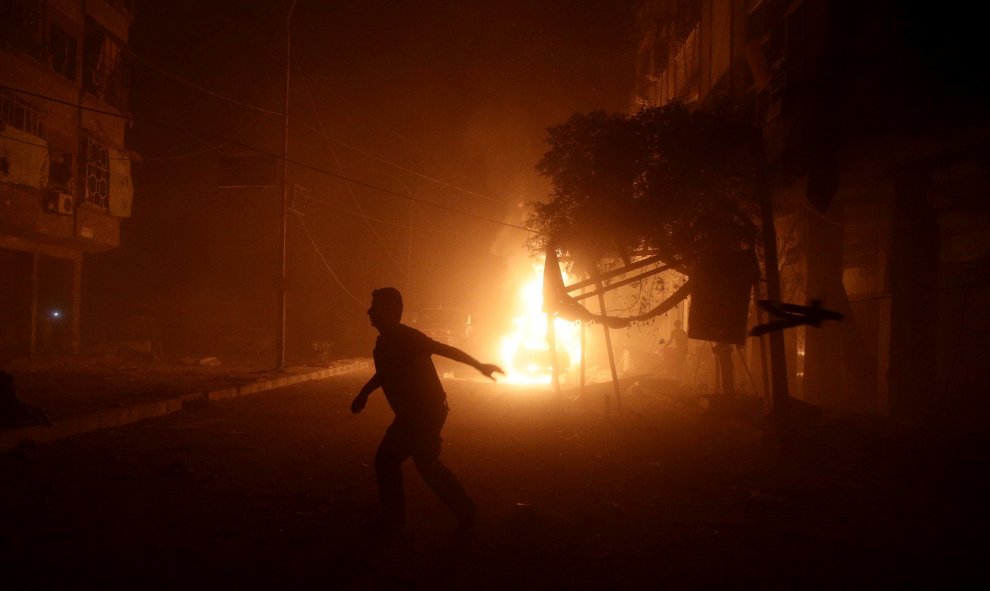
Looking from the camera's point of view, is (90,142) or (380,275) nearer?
(90,142)

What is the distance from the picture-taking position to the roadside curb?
884 centimetres

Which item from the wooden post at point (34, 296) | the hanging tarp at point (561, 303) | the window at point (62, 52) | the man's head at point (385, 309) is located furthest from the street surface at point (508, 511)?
the window at point (62, 52)

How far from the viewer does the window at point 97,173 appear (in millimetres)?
24422

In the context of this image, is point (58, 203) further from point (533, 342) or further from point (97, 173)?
point (533, 342)

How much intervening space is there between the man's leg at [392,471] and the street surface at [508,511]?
232 millimetres

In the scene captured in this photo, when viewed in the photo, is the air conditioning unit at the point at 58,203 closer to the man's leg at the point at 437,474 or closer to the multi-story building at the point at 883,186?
the multi-story building at the point at 883,186

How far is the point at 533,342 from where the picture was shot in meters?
25.8

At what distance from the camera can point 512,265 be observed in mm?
33875

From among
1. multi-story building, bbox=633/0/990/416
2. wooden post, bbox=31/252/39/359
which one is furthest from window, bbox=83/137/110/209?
multi-story building, bbox=633/0/990/416

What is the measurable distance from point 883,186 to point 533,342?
1517cm

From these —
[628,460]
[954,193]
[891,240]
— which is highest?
[954,193]

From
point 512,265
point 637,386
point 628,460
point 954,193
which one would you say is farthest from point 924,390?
point 512,265

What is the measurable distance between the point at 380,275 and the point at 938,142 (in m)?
38.5

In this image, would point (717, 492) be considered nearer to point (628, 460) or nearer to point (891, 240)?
point (628, 460)
